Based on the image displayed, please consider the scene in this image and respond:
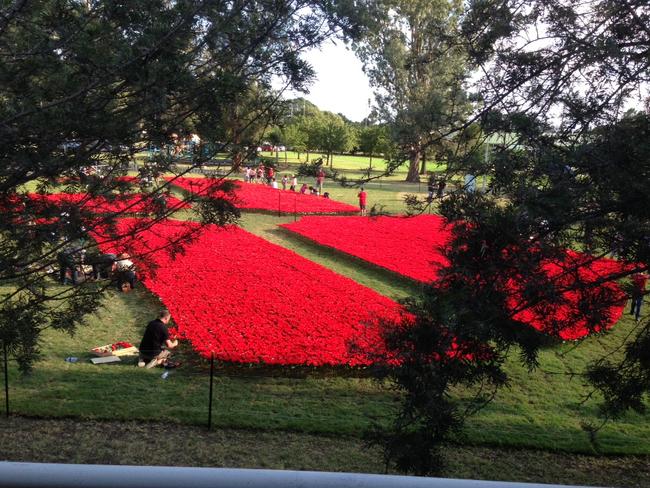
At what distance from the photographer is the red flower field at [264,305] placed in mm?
9508

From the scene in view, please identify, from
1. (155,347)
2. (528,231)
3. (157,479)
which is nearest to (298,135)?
(155,347)

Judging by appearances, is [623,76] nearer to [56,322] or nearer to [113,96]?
[113,96]

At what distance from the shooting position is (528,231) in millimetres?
4379

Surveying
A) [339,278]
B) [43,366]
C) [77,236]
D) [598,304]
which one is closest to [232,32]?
[77,236]

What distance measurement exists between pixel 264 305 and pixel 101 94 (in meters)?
7.63

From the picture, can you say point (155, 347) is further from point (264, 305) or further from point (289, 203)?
point (289, 203)

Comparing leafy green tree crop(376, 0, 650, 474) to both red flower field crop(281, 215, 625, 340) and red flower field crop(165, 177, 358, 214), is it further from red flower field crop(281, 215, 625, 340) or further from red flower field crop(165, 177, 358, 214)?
red flower field crop(165, 177, 358, 214)

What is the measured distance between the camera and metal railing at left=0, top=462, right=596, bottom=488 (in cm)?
112

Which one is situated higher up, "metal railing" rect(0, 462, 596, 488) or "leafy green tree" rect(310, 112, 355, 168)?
"leafy green tree" rect(310, 112, 355, 168)

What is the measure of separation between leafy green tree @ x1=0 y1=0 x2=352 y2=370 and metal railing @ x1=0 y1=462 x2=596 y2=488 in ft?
12.2

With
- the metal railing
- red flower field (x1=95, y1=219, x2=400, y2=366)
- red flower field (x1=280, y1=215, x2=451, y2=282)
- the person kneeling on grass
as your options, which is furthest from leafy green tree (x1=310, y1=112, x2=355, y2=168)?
the metal railing

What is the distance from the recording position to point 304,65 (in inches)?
205

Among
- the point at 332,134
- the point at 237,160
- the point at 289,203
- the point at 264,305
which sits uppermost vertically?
the point at 332,134

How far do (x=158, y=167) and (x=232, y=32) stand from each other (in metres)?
1.45
